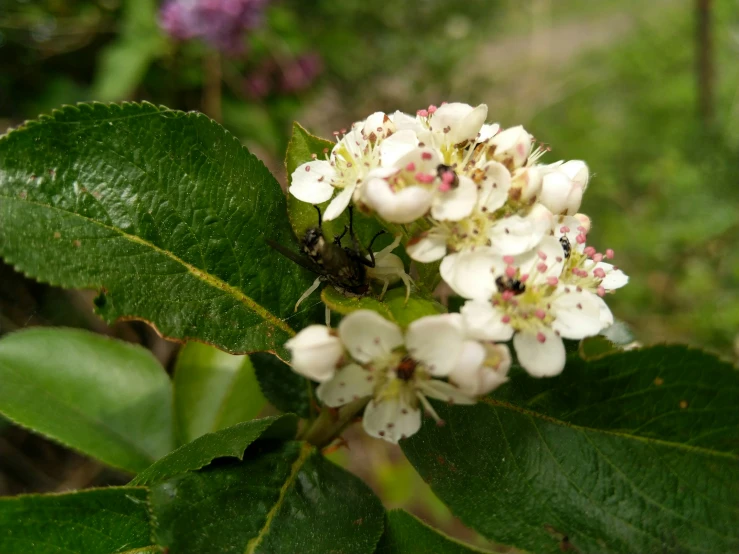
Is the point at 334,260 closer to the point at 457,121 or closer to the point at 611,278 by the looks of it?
the point at 457,121

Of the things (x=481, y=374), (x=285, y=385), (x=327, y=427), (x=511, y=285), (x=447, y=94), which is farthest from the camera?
(x=447, y=94)

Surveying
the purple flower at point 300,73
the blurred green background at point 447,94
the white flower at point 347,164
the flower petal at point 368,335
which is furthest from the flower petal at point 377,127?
the purple flower at point 300,73

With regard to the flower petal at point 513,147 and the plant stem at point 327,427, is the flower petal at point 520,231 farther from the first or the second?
the plant stem at point 327,427

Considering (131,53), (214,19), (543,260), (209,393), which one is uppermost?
(214,19)

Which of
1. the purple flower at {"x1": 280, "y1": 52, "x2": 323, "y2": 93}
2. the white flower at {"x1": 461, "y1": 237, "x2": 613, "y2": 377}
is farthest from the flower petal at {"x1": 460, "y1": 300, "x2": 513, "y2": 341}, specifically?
the purple flower at {"x1": 280, "y1": 52, "x2": 323, "y2": 93}

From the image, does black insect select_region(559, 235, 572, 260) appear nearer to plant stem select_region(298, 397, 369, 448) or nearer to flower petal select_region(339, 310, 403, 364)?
flower petal select_region(339, 310, 403, 364)

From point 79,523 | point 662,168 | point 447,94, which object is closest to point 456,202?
point 79,523
